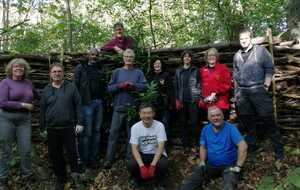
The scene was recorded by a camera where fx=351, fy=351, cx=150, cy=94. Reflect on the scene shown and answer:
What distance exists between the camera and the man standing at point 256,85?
17.1 ft

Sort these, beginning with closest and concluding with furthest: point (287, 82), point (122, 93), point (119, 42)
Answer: point (122, 93), point (287, 82), point (119, 42)

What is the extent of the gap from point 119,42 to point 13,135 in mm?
2747

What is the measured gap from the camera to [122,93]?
19.2 ft

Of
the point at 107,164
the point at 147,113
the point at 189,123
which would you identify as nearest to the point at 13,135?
the point at 107,164

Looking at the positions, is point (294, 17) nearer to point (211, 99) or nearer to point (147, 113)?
point (211, 99)

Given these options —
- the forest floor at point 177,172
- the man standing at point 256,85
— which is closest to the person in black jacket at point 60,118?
the forest floor at point 177,172

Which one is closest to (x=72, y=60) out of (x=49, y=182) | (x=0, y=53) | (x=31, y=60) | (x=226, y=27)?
(x=31, y=60)

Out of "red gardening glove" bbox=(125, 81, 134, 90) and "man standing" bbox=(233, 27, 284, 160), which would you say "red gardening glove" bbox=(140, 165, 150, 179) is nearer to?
"red gardening glove" bbox=(125, 81, 134, 90)

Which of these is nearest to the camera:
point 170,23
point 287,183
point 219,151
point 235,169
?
point 287,183

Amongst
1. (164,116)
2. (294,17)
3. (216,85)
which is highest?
(294,17)

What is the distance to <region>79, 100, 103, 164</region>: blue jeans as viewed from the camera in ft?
19.1

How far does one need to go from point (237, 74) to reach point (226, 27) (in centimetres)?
567

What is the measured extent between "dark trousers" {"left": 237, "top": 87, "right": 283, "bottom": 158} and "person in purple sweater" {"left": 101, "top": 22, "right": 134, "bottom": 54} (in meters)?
2.53

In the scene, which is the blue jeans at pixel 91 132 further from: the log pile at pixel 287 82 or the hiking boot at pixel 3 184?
the log pile at pixel 287 82
